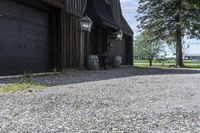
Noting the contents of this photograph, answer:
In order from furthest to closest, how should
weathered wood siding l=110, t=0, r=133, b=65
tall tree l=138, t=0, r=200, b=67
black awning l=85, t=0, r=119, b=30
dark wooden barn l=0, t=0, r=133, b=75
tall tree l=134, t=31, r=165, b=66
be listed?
tall tree l=134, t=31, r=165, b=66 < tall tree l=138, t=0, r=200, b=67 < weathered wood siding l=110, t=0, r=133, b=65 < black awning l=85, t=0, r=119, b=30 < dark wooden barn l=0, t=0, r=133, b=75

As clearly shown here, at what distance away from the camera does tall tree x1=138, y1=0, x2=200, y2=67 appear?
3678 cm

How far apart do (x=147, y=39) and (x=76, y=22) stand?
21.0 metres

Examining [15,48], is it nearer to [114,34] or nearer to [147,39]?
[114,34]

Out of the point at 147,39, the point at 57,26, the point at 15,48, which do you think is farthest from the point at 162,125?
the point at 147,39

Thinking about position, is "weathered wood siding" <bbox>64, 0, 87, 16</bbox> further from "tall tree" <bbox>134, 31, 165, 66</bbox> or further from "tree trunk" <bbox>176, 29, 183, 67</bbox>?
"tall tree" <bbox>134, 31, 165, 66</bbox>

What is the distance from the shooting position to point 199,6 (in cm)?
3656

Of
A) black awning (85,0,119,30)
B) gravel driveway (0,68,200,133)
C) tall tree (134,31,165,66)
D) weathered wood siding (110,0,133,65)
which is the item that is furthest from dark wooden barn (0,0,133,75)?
tall tree (134,31,165,66)

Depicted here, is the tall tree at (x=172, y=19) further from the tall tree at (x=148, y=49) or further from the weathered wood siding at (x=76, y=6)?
the weathered wood siding at (x=76, y=6)

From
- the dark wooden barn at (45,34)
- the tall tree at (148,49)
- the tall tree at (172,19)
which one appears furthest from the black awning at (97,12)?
the tall tree at (148,49)

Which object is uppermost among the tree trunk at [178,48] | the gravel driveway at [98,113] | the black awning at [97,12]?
the black awning at [97,12]

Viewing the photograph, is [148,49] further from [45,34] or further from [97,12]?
[45,34]

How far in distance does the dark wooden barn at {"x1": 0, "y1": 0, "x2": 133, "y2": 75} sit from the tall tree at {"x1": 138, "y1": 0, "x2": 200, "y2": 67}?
43.5ft

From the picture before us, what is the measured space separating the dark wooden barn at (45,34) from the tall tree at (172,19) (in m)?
13.3

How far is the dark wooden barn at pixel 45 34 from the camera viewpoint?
1427cm
